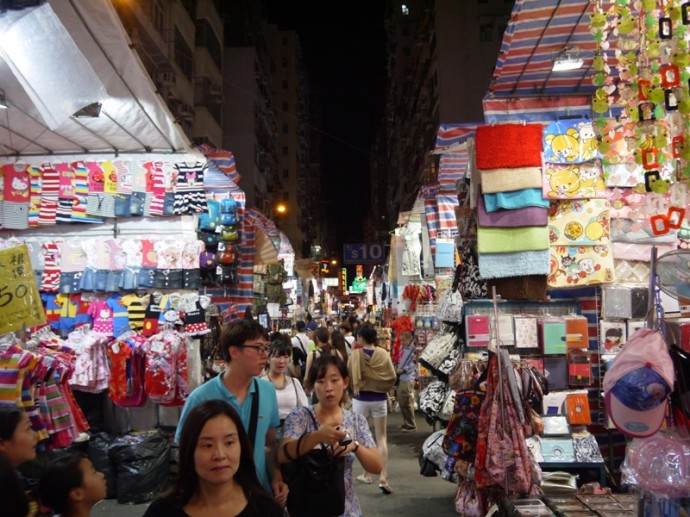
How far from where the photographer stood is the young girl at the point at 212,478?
2.22 meters

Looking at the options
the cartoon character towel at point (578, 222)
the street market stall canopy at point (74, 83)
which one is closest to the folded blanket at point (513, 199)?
the cartoon character towel at point (578, 222)

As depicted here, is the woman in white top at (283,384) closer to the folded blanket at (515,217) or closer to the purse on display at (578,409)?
the folded blanket at (515,217)

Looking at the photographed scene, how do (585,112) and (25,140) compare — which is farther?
(25,140)

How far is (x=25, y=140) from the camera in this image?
7.76 metres

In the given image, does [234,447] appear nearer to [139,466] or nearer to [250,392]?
[250,392]

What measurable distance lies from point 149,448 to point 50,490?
4.56 m

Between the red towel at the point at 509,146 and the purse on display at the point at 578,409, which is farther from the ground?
the red towel at the point at 509,146

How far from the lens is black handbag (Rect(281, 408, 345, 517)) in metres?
3.14

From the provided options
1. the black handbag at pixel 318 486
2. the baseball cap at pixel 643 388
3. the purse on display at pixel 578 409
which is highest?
the baseball cap at pixel 643 388

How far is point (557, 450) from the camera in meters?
5.96

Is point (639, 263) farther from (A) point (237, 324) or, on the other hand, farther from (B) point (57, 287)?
(B) point (57, 287)

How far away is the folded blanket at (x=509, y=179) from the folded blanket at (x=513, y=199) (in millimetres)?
44

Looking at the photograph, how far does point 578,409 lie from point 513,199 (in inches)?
85.9

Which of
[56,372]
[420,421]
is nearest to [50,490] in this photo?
[56,372]
